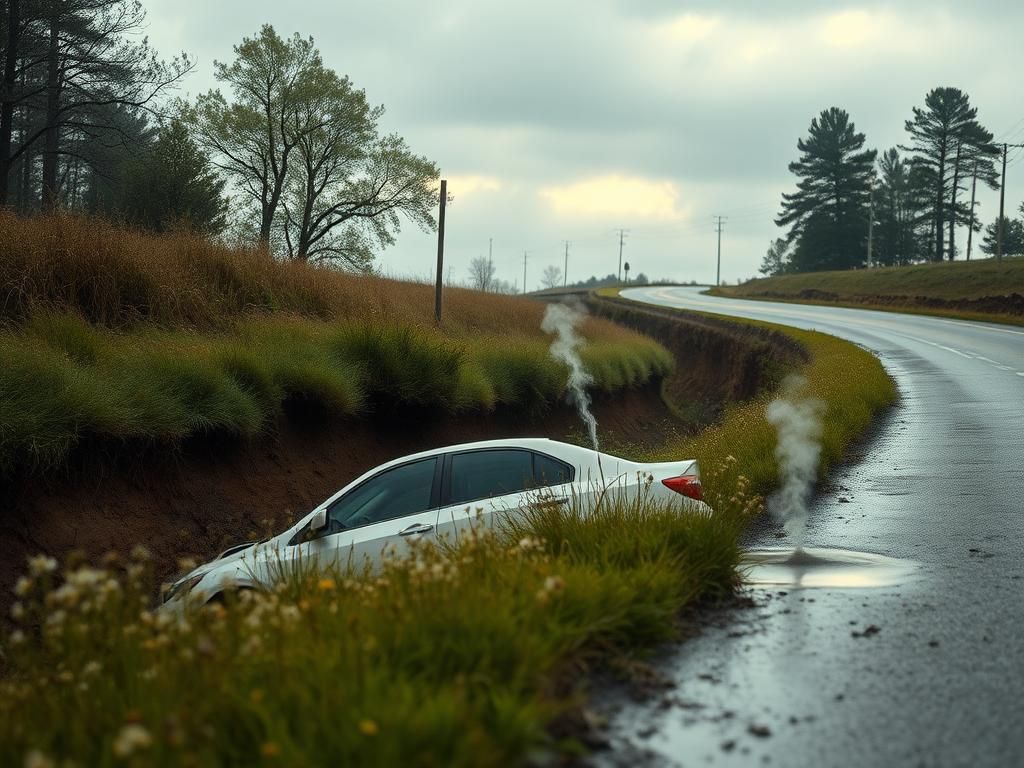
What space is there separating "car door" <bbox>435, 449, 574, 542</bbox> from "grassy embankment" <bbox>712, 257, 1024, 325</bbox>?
3574cm

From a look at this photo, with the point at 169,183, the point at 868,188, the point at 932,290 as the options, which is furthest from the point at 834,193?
the point at 169,183

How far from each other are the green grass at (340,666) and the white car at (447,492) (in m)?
2.38

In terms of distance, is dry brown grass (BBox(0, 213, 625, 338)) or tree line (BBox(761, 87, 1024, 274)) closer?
dry brown grass (BBox(0, 213, 625, 338))

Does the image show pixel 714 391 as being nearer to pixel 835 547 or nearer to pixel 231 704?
pixel 835 547

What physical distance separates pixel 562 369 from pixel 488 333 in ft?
10.0

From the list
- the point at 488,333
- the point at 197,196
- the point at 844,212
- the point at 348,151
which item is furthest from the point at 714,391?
the point at 844,212

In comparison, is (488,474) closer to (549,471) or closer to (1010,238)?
(549,471)

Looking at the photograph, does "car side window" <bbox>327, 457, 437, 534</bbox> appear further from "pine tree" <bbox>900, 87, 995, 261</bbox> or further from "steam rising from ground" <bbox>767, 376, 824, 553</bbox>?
"pine tree" <bbox>900, 87, 995, 261</bbox>

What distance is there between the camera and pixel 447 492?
8.85 m

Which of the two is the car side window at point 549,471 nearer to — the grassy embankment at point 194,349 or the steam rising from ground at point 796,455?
the steam rising from ground at point 796,455

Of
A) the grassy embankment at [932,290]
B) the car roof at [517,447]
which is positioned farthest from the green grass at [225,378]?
the grassy embankment at [932,290]

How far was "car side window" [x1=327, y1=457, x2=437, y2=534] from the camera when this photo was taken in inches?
348

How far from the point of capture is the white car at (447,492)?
8.45 metres

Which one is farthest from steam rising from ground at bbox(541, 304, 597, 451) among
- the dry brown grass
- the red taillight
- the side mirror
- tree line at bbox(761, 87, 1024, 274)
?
tree line at bbox(761, 87, 1024, 274)
